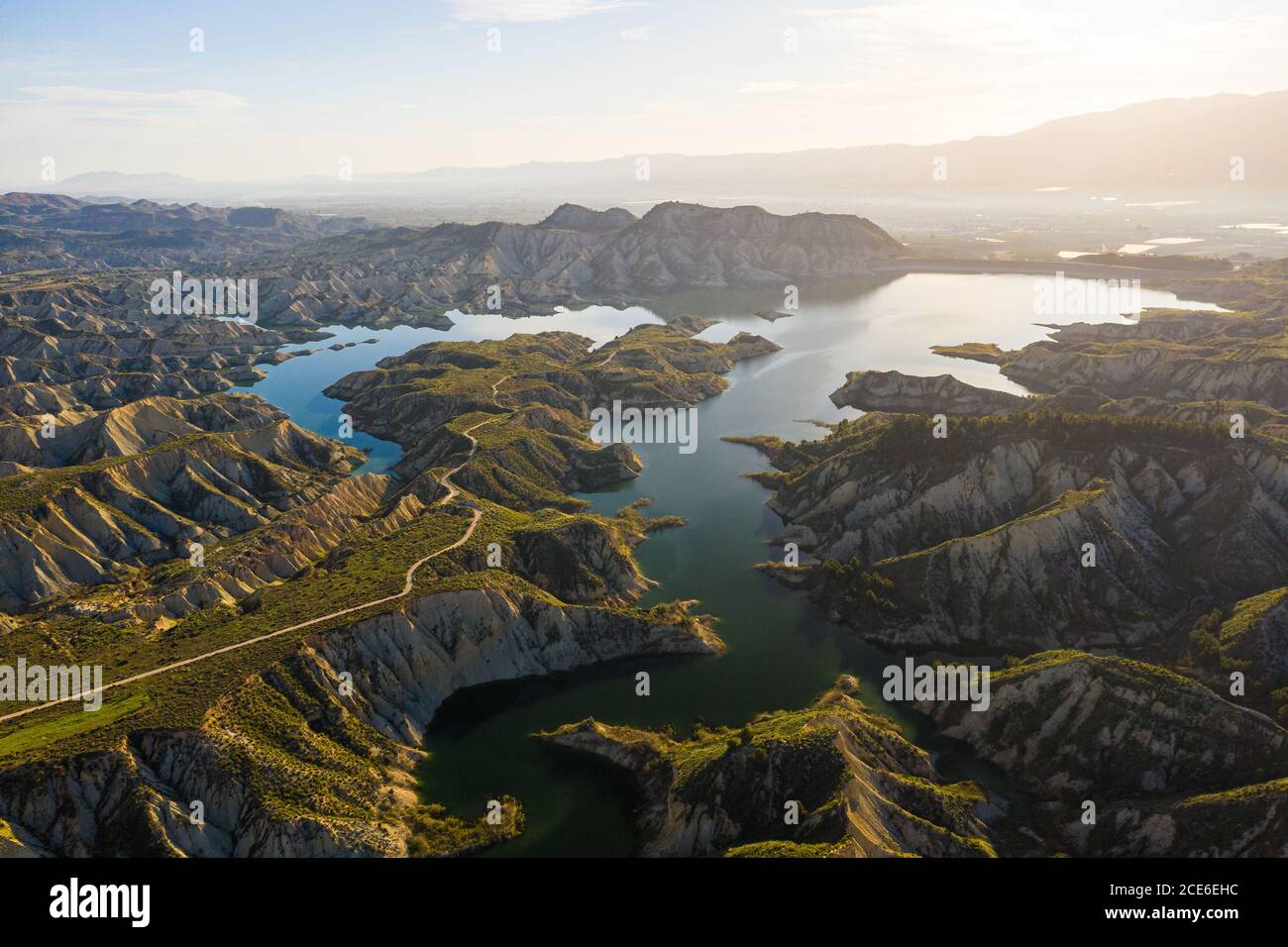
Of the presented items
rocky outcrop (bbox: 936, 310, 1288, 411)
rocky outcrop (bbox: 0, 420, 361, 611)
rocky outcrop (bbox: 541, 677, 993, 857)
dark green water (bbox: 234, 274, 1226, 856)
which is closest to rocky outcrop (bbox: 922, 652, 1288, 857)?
dark green water (bbox: 234, 274, 1226, 856)

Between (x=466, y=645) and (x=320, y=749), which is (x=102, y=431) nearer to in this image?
(x=466, y=645)

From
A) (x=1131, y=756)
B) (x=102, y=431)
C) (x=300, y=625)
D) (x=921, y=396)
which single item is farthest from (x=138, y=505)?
(x=921, y=396)

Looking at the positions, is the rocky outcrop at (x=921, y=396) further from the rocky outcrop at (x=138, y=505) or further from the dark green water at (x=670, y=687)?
the rocky outcrop at (x=138, y=505)

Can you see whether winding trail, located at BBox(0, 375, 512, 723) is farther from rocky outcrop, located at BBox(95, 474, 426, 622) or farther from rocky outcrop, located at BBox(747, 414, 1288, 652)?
rocky outcrop, located at BBox(747, 414, 1288, 652)

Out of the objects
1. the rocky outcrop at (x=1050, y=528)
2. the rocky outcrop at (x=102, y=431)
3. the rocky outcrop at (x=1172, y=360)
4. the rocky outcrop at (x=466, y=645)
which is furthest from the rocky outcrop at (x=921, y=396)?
the rocky outcrop at (x=102, y=431)

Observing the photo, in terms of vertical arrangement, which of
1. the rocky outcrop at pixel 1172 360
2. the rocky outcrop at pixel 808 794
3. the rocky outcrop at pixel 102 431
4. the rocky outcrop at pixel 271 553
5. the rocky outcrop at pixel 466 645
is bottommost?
the rocky outcrop at pixel 808 794

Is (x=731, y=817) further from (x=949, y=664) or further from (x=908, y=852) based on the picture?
(x=949, y=664)
